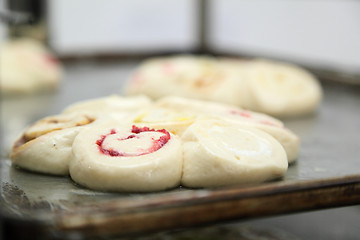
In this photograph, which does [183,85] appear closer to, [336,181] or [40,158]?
[40,158]

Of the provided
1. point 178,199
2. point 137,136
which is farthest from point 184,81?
point 178,199

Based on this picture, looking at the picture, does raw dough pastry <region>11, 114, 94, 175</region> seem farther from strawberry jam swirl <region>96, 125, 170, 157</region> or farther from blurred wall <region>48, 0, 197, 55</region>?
blurred wall <region>48, 0, 197, 55</region>

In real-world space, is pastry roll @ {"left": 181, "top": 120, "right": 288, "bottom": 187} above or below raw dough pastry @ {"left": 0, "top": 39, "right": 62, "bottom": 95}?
above

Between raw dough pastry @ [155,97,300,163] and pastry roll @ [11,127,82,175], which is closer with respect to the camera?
pastry roll @ [11,127,82,175]

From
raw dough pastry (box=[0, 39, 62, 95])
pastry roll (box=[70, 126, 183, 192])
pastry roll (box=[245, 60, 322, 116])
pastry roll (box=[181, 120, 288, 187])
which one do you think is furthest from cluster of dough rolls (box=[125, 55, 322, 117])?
pastry roll (box=[70, 126, 183, 192])

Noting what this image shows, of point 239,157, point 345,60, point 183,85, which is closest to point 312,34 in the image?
point 345,60

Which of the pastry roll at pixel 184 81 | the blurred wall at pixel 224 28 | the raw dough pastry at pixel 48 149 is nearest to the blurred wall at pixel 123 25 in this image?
the blurred wall at pixel 224 28

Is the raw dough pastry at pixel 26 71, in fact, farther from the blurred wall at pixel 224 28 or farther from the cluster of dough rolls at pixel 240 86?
the blurred wall at pixel 224 28
